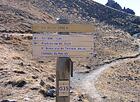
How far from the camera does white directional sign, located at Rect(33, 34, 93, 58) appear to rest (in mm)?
11312

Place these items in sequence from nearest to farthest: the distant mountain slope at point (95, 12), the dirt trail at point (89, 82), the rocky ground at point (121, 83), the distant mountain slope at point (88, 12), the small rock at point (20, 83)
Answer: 1. the small rock at point (20, 83)
2. the dirt trail at point (89, 82)
3. the rocky ground at point (121, 83)
4. the distant mountain slope at point (88, 12)
5. the distant mountain slope at point (95, 12)

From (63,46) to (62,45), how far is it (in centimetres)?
4

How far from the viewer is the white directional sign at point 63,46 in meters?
11.3

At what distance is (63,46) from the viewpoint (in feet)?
37.1

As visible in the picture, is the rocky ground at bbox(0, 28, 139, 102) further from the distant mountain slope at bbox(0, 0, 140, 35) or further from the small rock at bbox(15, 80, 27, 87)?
the distant mountain slope at bbox(0, 0, 140, 35)

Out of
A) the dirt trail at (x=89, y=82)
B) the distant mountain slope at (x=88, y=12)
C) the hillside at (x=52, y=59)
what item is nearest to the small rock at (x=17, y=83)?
the hillside at (x=52, y=59)

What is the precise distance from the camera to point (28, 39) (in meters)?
44.4

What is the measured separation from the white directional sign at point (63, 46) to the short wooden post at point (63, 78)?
19 cm

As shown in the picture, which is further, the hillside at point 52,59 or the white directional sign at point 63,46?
the hillside at point 52,59

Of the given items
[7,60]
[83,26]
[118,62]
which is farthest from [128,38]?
[83,26]

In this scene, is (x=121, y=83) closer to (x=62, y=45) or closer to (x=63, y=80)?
(x=63, y=80)

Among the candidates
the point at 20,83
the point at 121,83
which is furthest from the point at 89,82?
the point at 20,83

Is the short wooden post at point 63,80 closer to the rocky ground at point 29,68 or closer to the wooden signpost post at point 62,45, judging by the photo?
the wooden signpost post at point 62,45

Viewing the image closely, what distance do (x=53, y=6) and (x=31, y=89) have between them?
5006cm
